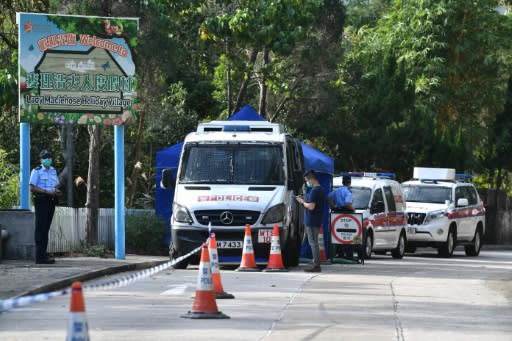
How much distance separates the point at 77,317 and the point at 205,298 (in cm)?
573

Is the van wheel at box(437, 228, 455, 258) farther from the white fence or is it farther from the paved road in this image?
the paved road

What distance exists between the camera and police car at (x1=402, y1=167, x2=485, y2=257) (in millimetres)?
31750

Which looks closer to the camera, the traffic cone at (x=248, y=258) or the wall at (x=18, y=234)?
the traffic cone at (x=248, y=258)

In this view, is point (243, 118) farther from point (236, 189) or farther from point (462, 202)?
point (462, 202)

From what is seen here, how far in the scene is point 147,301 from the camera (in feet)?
51.1

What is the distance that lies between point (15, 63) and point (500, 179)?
92.0ft

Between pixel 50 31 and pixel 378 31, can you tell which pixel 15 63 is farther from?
pixel 378 31

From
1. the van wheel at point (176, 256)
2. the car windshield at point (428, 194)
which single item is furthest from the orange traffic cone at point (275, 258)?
the car windshield at point (428, 194)

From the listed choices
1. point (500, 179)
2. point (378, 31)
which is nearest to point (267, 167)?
point (378, 31)

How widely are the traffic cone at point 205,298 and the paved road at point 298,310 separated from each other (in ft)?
0.66

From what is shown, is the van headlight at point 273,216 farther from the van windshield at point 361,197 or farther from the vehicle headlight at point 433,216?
the vehicle headlight at point 433,216

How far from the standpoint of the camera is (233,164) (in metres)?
23.0

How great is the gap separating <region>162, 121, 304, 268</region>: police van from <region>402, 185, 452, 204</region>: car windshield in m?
9.20

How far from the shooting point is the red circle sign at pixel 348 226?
25.5 metres
